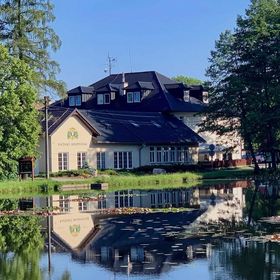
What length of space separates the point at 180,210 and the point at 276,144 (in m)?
35.9

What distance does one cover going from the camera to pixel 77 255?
58.2 ft

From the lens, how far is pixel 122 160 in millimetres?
62250

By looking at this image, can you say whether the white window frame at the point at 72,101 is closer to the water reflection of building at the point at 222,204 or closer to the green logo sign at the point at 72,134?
the green logo sign at the point at 72,134

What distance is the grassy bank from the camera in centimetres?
4209

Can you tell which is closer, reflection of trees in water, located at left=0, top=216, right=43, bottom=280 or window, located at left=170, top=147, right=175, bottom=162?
reflection of trees in water, located at left=0, top=216, right=43, bottom=280

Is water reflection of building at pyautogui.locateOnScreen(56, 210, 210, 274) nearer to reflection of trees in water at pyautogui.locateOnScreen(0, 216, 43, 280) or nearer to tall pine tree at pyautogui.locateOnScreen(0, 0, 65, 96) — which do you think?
reflection of trees in water at pyautogui.locateOnScreen(0, 216, 43, 280)

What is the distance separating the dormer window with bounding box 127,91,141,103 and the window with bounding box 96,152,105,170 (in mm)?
19329

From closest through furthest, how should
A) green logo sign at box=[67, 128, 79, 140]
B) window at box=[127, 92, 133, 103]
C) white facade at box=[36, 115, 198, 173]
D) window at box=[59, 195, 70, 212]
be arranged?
window at box=[59, 195, 70, 212], white facade at box=[36, 115, 198, 173], green logo sign at box=[67, 128, 79, 140], window at box=[127, 92, 133, 103]

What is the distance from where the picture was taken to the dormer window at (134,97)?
3108 inches

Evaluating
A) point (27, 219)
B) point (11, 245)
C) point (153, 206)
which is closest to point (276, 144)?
point (153, 206)

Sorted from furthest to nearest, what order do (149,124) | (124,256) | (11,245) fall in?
(149,124) < (11,245) < (124,256)

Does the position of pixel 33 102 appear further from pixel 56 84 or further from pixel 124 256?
pixel 124 256

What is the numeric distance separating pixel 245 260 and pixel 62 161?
139ft

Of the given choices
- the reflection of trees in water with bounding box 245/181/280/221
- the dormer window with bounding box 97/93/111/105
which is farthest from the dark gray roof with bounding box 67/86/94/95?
the reflection of trees in water with bounding box 245/181/280/221
